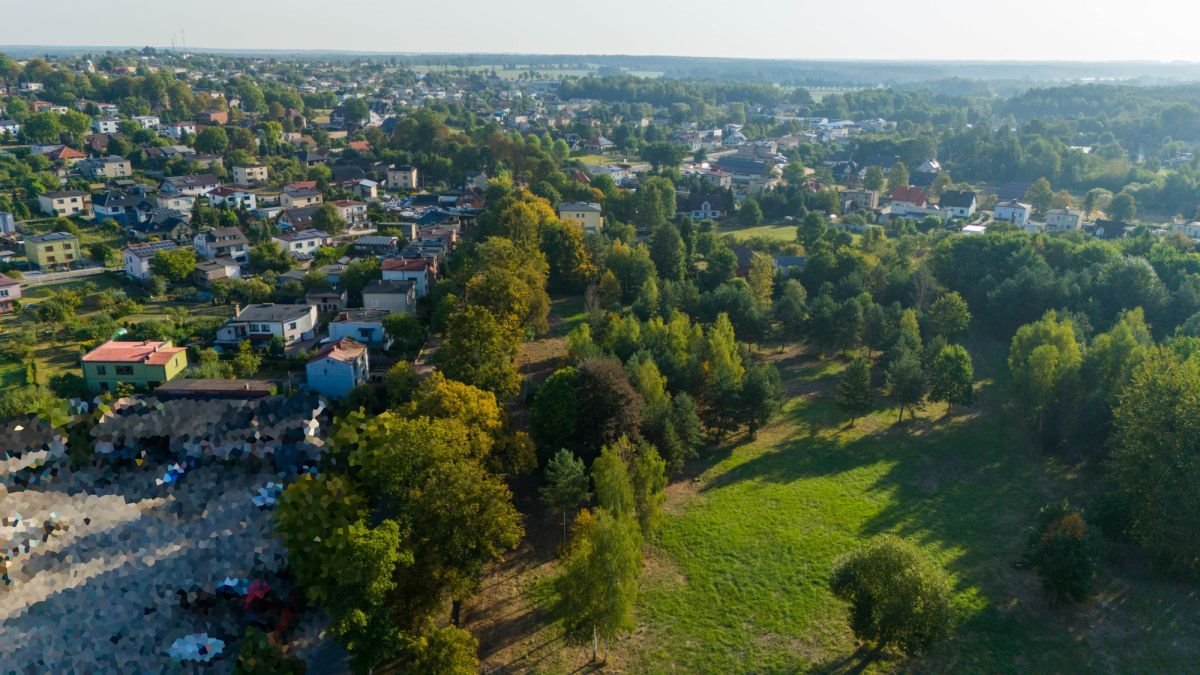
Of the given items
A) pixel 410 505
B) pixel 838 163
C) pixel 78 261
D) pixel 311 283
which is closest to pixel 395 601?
pixel 410 505

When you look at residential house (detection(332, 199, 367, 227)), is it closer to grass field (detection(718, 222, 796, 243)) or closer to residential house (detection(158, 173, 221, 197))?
residential house (detection(158, 173, 221, 197))

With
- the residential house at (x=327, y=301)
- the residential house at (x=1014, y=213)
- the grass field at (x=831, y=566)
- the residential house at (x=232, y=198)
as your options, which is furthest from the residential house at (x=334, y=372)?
the residential house at (x=1014, y=213)

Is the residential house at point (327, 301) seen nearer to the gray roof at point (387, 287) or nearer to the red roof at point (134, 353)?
the gray roof at point (387, 287)

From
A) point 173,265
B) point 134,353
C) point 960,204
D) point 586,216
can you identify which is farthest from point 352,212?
point 960,204

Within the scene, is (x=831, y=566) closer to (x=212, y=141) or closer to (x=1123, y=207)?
(x=1123, y=207)

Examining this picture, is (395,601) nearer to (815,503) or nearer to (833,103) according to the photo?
(815,503)

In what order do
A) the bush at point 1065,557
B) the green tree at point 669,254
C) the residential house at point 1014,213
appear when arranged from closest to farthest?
the bush at point 1065,557, the green tree at point 669,254, the residential house at point 1014,213
